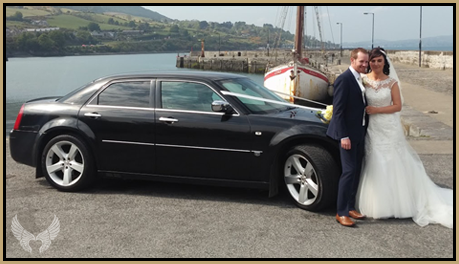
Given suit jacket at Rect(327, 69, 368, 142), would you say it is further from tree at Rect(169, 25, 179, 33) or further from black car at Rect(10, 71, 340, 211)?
tree at Rect(169, 25, 179, 33)

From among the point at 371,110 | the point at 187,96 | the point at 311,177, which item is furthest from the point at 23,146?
the point at 371,110

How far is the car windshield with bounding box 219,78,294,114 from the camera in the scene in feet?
18.8

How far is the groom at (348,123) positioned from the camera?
4.83 metres

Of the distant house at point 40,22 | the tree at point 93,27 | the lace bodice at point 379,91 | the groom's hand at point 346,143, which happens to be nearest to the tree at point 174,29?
the tree at point 93,27

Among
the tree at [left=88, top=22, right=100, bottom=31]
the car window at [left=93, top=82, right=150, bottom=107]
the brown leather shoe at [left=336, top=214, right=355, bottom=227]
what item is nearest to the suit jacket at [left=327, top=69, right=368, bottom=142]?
the brown leather shoe at [left=336, top=214, right=355, bottom=227]

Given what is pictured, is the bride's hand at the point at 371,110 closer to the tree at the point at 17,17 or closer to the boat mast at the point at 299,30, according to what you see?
the boat mast at the point at 299,30

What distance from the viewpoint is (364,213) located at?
5129 millimetres

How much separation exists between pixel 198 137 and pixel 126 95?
3.90 ft

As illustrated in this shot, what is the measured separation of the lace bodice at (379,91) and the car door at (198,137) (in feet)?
4.41

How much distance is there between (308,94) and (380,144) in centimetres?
2026

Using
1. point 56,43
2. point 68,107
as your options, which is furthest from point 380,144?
point 56,43

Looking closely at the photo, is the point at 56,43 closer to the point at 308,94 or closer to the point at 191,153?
the point at 308,94

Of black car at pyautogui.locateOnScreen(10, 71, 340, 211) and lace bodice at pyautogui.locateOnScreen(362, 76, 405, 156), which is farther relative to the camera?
black car at pyautogui.locateOnScreen(10, 71, 340, 211)
